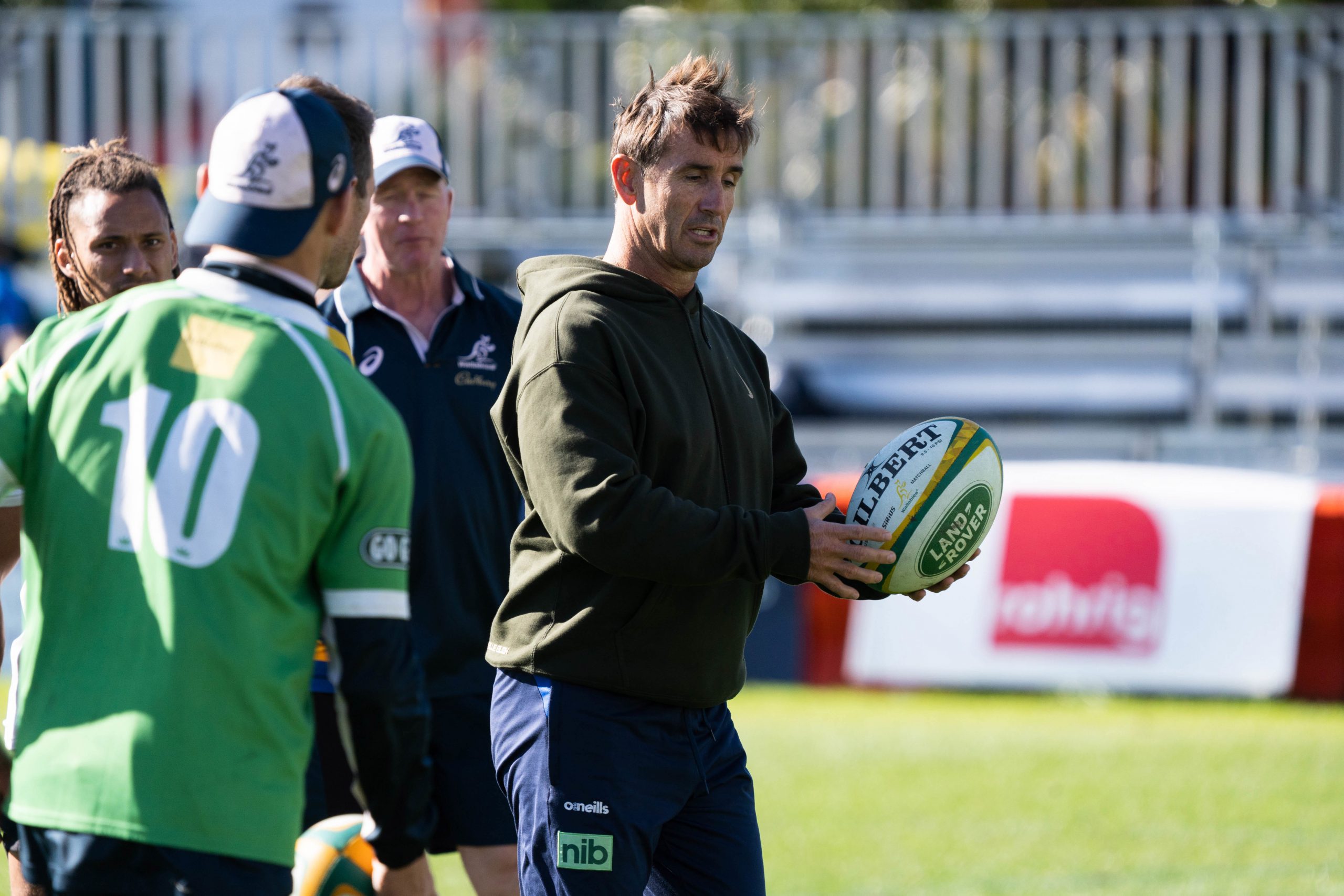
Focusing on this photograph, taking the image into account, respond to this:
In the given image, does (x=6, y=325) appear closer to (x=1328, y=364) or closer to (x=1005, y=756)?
(x=1005, y=756)

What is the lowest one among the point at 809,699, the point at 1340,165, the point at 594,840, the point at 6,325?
the point at 809,699

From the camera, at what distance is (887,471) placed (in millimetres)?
3898

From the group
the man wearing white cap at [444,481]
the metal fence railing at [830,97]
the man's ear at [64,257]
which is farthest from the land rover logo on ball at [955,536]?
the metal fence railing at [830,97]

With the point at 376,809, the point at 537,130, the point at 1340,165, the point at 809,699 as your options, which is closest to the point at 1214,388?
the point at 1340,165

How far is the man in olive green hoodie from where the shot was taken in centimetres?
325

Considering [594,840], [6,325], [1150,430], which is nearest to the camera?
[594,840]

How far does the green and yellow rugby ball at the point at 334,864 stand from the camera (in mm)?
4352

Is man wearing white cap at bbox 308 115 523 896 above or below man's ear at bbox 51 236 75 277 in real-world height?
below

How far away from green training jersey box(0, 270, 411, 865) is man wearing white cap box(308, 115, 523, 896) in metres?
1.85

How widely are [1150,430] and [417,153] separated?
26.7ft

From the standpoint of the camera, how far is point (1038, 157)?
42.5 ft

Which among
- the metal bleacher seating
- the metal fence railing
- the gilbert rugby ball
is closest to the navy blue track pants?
the gilbert rugby ball

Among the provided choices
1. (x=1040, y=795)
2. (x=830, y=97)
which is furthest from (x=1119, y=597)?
(x=830, y=97)

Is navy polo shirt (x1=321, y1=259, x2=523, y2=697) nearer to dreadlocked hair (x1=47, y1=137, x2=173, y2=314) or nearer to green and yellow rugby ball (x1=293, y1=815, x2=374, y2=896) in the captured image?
green and yellow rugby ball (x1=293, y1=815, x2=374, y2=896)
